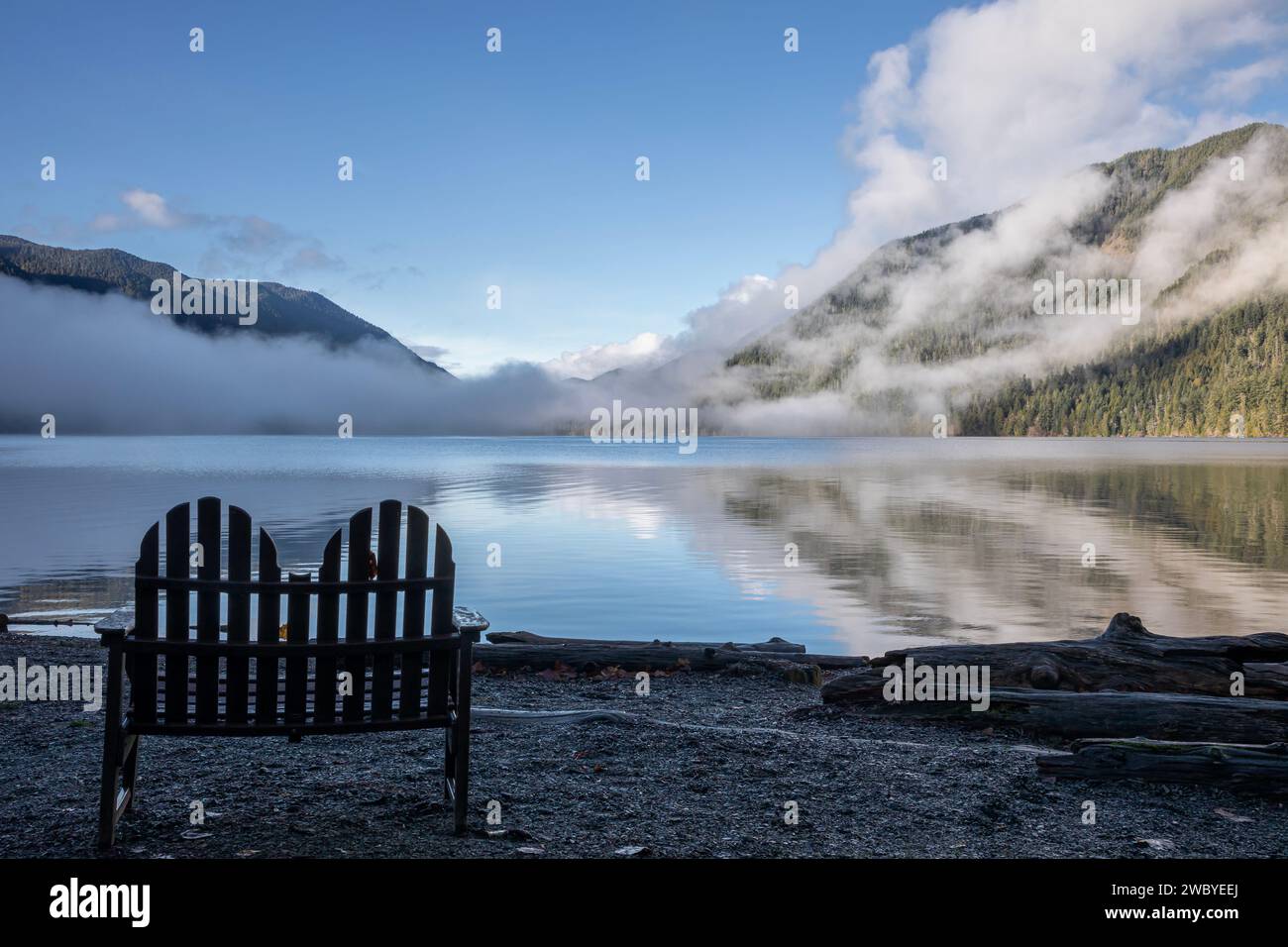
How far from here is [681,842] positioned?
5.40 m

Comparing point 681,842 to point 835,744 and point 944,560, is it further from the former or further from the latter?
point 944,560

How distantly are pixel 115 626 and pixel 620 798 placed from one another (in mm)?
3382

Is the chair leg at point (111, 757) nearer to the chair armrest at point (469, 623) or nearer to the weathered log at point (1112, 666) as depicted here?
the chair armrest at point (469, 623)

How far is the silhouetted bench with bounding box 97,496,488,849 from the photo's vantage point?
207 inches

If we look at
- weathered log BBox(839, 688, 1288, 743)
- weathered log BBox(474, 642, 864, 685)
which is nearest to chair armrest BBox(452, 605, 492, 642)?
weathered log BBox(839, 688, 1288, 743)

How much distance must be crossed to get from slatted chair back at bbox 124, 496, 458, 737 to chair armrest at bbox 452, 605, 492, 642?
0.32 feet

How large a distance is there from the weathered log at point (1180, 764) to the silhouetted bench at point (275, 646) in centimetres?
478

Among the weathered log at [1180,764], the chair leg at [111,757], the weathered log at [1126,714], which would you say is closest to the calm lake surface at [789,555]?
the chair leg at [111,757]

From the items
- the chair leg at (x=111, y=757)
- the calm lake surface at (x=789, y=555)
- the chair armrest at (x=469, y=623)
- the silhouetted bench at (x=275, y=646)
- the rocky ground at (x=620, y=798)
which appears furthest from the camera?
the calm lake surface at (x=789, y=555)

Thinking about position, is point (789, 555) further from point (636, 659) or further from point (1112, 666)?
point (1112, 666)

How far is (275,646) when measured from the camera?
5352 mm

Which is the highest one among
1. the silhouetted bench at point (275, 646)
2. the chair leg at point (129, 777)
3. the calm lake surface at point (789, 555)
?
the silhouetted bench at point (275, 646)

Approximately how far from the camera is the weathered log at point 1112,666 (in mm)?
9508

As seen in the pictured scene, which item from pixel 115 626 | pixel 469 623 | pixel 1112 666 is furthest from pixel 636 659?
pixel 115 626
